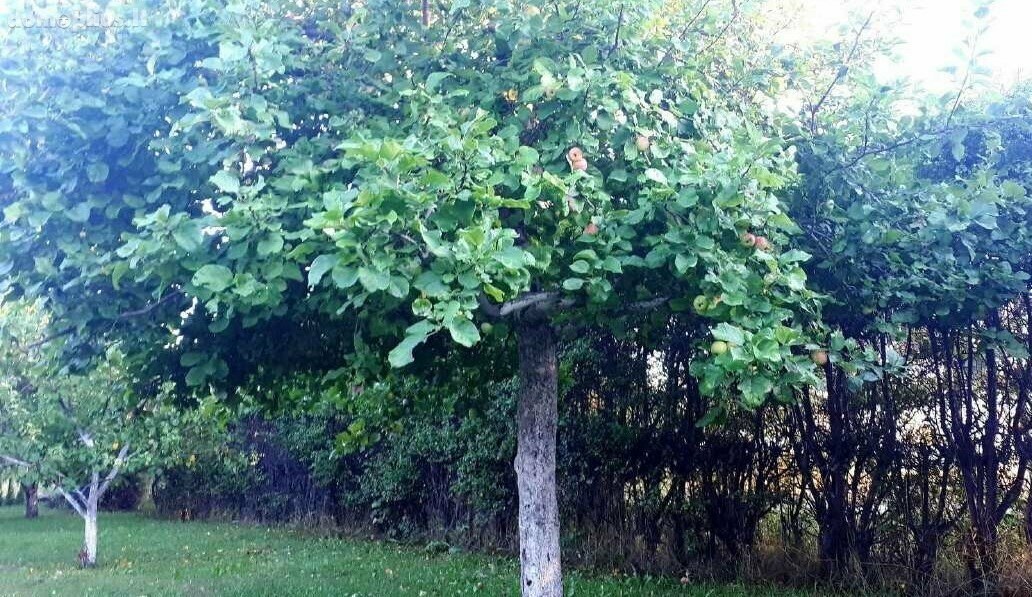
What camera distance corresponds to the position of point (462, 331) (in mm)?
2805

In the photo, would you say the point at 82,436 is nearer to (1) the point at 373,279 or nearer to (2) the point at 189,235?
(2) the point at 189,235

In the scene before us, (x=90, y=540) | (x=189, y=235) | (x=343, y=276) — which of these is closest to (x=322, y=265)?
(x=343, y=276)

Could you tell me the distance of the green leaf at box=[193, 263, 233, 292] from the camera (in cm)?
325

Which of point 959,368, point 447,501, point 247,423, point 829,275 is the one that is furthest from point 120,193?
point 247,423

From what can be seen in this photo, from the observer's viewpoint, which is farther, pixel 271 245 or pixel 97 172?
pixel 97 172

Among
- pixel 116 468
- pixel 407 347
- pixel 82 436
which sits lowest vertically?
pixel 116 468

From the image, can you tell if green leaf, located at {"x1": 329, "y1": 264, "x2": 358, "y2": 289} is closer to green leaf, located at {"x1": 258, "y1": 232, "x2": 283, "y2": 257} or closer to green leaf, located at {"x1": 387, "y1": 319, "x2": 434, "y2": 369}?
green leaf, located at {"x1": 387, "y1": 319, "x2": 434, "y2": 369}

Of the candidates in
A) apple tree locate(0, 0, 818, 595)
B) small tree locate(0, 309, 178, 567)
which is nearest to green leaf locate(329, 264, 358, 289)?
apple tree locate(0, 0, 818, 595)

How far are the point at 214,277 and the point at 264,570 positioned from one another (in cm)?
744

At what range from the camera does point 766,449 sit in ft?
25.7

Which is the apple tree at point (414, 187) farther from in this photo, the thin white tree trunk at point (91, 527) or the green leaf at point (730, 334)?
the thin white tree trunk at point (91, 527)

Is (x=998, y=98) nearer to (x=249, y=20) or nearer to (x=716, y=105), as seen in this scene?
(x=716, y=105)

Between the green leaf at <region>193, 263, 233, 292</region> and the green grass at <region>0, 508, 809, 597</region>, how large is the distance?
4.57 meters

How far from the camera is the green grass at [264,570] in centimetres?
781
